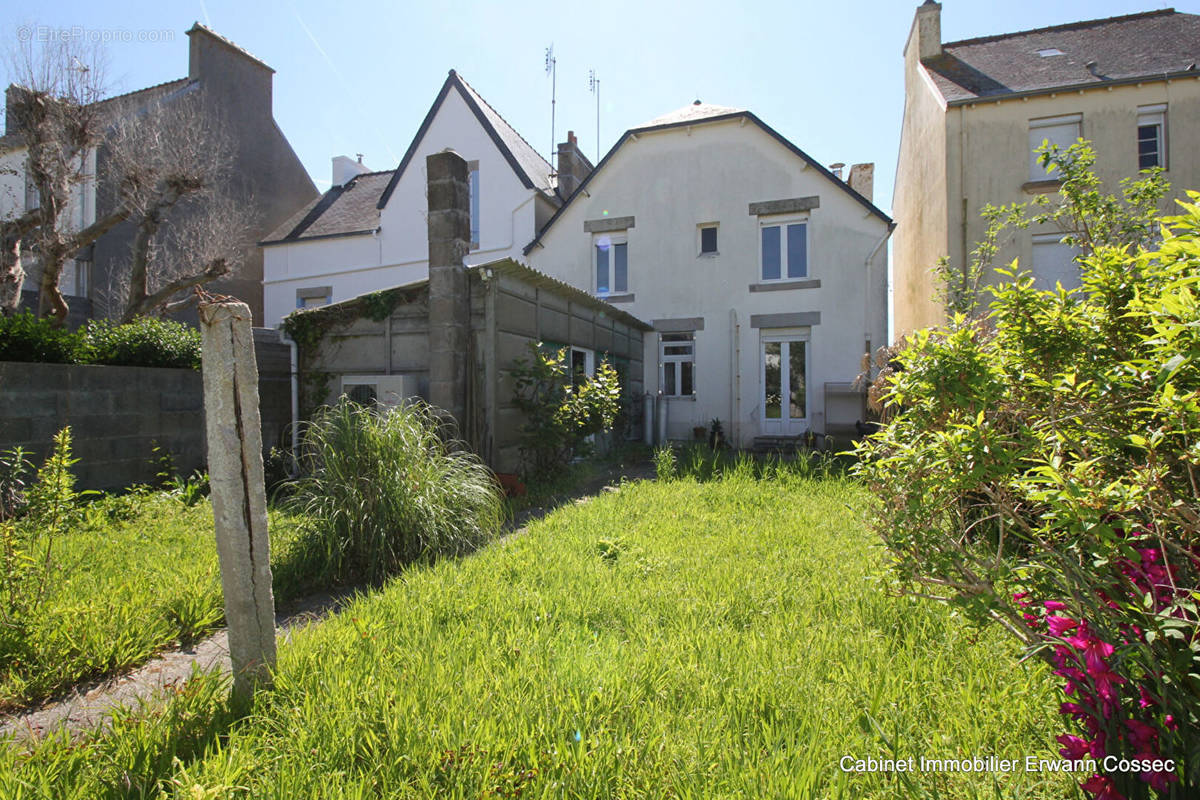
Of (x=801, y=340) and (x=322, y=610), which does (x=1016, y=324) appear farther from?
(x=801, y=340)

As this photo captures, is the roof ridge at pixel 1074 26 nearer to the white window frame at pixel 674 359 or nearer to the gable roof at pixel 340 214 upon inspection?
the white window frame at pixel 674 359

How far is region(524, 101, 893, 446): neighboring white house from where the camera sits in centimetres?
1338

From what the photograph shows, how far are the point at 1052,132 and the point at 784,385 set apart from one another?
780cm

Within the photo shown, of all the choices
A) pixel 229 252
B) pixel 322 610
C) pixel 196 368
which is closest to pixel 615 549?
pixel 322 610

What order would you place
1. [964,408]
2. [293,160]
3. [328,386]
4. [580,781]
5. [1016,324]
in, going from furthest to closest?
[293,160]
[328,386]
[1016,324]
[964,408]
[580,781]

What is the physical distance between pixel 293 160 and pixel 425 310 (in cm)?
1481

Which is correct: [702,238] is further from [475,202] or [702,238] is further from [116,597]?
[116,597]

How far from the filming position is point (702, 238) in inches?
585

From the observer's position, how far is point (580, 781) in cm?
203

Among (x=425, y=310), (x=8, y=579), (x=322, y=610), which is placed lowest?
(x=322, y=610)

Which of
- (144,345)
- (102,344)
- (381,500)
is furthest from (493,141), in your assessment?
(381,500)

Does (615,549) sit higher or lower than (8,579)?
lower

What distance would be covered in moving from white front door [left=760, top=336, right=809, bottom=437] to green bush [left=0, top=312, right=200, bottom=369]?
11.0 metres

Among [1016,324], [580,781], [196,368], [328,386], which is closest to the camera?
[580,781]
